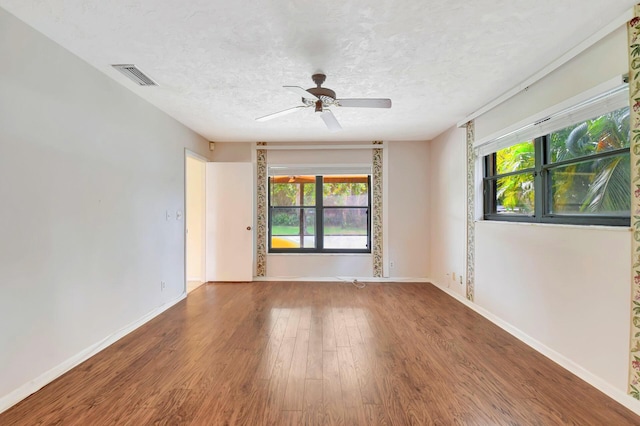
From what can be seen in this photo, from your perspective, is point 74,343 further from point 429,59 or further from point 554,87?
point 554,87

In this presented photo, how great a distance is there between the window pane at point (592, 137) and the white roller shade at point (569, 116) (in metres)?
0.08

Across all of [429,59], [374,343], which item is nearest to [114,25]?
[429,59]

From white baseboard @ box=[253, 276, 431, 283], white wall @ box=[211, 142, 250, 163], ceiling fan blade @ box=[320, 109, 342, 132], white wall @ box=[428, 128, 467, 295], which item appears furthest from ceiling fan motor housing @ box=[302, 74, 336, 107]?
white baseboard @ box=[253, 276, 431, 283]

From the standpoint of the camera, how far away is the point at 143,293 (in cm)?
297

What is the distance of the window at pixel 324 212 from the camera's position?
4.95 m

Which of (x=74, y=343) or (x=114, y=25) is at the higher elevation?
(x=114, y=25)

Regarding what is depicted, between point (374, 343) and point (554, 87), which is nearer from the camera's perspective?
point (554, 87)

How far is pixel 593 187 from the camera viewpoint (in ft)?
6.73

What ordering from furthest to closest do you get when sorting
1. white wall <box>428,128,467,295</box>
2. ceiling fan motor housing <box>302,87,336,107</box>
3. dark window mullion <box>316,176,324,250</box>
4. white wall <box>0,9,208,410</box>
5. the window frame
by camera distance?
dark window mullion <box>316,176,324,250</box> < white wall <box>428,128,467,295</box> < ceiling fan motor housing <box>302,87,336,107</box> < the window frame < white wall <box>0,9,208,410</box>

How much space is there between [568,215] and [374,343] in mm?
1927

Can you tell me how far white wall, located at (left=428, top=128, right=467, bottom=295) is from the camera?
3.73 m

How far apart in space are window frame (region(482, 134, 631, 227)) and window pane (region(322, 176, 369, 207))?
1981 millimetres

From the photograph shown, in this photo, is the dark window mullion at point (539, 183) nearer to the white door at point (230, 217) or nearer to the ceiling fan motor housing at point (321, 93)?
the ceiling fan motor housing at point (321, 93)

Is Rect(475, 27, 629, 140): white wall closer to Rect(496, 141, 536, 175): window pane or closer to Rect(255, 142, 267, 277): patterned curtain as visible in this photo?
Rect(496, 141, 536, 175): window pane
